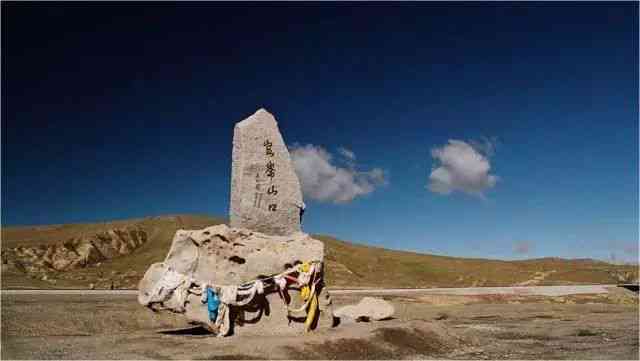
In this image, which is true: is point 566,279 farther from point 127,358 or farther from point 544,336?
point 127,358

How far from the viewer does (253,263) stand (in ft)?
60.5

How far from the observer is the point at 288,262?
61.6 ft

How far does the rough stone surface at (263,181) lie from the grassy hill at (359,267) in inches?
1317

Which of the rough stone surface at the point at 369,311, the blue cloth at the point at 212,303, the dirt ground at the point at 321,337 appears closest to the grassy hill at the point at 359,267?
the dirt ground at the point at 321,337

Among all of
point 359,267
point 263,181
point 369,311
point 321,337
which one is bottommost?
point 321,337

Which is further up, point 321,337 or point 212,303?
point 212,303

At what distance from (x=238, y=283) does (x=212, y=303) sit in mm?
1028

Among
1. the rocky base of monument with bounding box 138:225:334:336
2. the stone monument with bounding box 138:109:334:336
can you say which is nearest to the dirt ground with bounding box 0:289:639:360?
the rocky base of monument with bounding box 138:225:334:336

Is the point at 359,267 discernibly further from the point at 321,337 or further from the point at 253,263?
the point at 321,337

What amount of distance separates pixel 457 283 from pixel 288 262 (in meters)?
48.6

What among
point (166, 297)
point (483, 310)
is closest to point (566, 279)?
point (483, 310)

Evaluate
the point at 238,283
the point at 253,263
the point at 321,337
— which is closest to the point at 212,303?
the point at 238,283

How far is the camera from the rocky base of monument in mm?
17828

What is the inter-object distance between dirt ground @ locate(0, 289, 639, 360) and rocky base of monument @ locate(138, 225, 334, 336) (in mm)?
691
